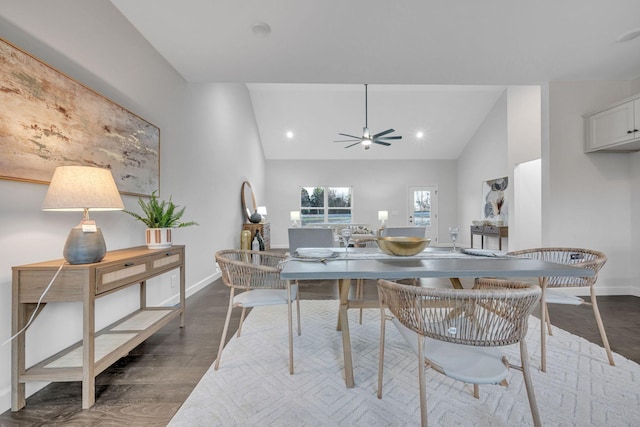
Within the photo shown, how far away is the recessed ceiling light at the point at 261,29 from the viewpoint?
2494 mm

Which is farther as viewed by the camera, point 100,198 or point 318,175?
point 318,175

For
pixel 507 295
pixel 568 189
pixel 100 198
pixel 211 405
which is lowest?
pixel 211 405

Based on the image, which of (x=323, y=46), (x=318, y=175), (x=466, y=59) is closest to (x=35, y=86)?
(x=323, y=46)

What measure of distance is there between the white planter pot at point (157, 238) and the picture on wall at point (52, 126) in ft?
1.46

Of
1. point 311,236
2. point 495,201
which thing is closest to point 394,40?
point 311,236

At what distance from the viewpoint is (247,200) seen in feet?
21.0

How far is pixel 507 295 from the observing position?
1030 millimetres

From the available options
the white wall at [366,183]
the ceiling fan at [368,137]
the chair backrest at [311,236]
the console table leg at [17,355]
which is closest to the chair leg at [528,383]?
the console table leg at [17,355]

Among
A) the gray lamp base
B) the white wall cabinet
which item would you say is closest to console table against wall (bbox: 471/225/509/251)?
the white wall cabinet

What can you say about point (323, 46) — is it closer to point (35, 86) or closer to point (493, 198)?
point (35, 86)

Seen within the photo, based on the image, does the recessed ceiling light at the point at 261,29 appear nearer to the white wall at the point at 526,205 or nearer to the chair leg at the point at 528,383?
the chair leg at the point at 528,383

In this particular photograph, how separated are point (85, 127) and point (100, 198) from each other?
0.75m

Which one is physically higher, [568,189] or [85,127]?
[85,127]

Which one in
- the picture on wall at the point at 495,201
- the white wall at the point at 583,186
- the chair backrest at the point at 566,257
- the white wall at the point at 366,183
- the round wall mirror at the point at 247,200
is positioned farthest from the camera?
the white wall at the point at 366,183
